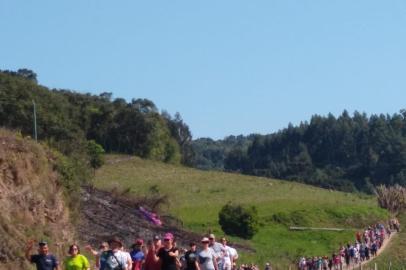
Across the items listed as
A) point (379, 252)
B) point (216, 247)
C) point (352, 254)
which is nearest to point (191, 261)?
point (216, 247)

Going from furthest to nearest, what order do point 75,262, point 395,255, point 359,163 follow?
point 359,163, point 395,255, point 75,262

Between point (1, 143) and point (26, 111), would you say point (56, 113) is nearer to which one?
point (26, 111)

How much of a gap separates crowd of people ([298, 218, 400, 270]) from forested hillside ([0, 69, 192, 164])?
1422cm

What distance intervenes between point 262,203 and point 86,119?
2429 centimetres

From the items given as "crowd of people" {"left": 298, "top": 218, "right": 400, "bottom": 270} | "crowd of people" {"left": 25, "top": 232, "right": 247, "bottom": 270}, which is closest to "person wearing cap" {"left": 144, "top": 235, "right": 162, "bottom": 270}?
"crowd of people" {"left": 25, "top": 232, "right": 247, "bottom": 270}

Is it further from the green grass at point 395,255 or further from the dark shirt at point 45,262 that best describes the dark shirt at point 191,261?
the green grass at point 395,255

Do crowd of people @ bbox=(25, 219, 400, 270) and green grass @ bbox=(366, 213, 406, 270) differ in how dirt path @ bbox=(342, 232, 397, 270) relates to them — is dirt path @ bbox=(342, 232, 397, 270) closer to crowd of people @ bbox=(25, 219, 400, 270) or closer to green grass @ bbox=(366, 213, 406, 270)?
green grass @ bbox=(366, 213, 406, 270)

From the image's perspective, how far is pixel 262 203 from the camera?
8106 cm

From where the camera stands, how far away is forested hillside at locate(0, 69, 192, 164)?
73688mm

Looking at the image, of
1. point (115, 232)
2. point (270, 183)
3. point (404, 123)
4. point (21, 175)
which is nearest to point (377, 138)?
point (404, 123)

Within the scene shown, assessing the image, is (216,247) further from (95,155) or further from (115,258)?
(95,155)

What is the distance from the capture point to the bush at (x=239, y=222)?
222ft

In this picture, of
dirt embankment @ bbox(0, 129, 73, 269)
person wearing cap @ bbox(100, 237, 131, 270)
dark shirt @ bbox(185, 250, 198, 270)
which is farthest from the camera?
dirt embankment @ bbox(0, 129, 73, 269)

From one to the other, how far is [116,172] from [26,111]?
47.4ft
